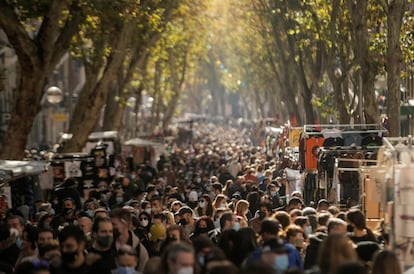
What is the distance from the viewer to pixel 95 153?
29672mm

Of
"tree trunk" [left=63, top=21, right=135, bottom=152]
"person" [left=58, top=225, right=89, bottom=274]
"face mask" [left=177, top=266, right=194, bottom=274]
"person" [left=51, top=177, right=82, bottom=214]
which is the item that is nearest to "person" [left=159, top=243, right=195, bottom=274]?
"face mask" [left=177, top=266, right=194, bottom=274]

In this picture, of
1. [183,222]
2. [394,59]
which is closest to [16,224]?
[183,222]

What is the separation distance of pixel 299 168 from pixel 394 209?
11.6 m

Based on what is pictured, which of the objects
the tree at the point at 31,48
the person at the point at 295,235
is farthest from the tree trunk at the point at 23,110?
the person at the point at 295,235

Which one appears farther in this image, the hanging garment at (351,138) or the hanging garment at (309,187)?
the hanging garment at (351,138)

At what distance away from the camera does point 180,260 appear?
31.3 feet

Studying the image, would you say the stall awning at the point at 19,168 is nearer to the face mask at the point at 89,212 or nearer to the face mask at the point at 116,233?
the face mask at the point at 89,212

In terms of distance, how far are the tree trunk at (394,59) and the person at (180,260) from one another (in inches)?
565

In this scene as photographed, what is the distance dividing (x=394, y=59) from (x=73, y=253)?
544 inches

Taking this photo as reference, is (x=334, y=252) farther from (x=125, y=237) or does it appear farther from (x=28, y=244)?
(x=28, y=244)

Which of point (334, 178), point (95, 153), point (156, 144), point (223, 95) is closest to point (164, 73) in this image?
point (156, 144)

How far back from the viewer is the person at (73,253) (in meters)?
10.9

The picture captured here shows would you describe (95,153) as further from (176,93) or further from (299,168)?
(176,93)

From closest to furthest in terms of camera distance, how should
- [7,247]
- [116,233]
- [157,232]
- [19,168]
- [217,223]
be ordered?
[116,233]
[7,247]
[157,232]
[217,223]
[19,168]
